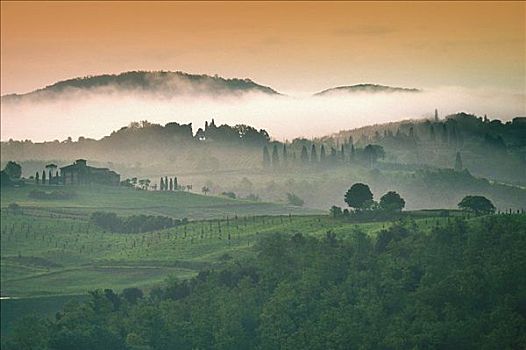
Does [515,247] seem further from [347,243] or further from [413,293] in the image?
[347,243]

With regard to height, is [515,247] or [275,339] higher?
[515,247]

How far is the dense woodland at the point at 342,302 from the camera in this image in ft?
493

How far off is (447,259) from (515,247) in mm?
10380

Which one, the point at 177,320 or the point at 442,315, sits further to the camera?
the point at 177,320

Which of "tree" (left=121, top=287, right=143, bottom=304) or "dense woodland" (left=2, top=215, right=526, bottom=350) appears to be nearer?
"dense woodland" (left=2, top=215, right=526, bottom=350)

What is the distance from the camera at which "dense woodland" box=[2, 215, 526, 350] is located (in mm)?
150250

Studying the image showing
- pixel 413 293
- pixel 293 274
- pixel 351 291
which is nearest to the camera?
pixel 413 293

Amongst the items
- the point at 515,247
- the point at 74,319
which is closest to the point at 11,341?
the point at 74,319

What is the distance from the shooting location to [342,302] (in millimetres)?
169875

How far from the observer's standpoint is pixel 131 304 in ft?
631

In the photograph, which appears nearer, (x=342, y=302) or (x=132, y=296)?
(x=342, y=302)

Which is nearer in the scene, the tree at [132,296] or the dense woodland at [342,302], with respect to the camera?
the dense woodland at [342,302]

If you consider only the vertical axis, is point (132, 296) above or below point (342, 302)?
below

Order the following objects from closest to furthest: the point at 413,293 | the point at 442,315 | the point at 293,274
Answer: the point at 442,315 → the point at 413,293 → the point at 293,274
